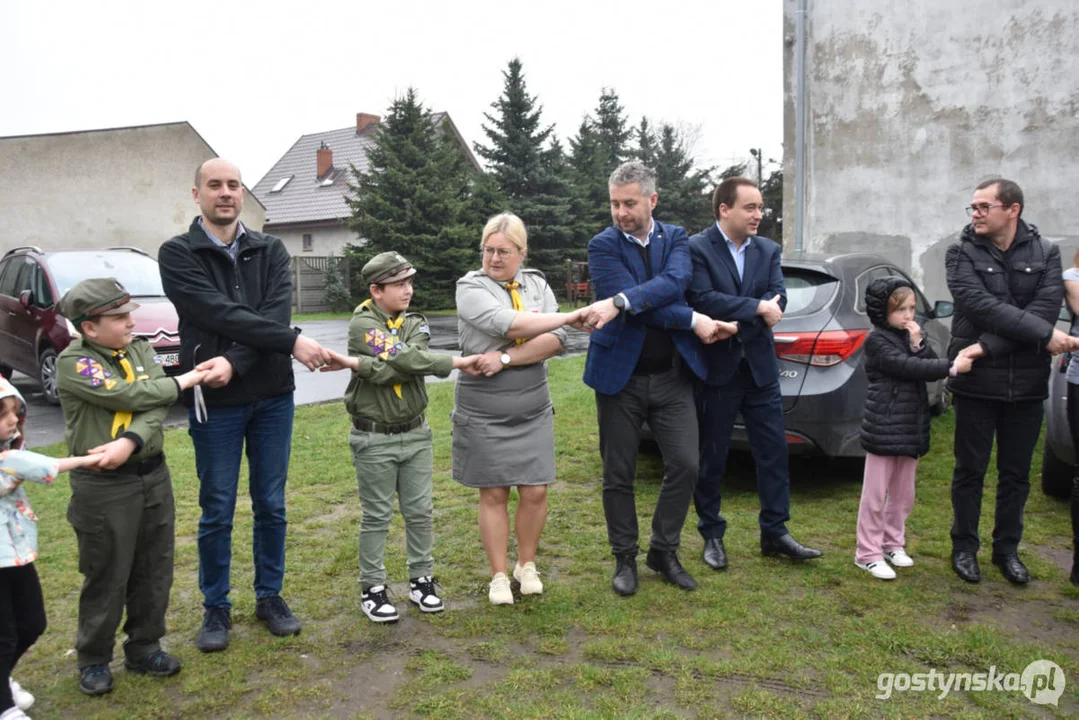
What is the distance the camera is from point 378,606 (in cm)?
389

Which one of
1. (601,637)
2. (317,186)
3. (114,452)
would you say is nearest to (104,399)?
(114,452)

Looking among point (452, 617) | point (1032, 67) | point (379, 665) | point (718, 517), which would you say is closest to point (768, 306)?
point (718, 517)

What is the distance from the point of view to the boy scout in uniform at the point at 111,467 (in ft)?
10.3

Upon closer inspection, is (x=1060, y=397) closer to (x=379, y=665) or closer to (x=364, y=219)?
(x=379, y=665)

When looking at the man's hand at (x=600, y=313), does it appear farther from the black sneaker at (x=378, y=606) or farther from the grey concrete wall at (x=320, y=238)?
the grey concrete wall at (x=320, y=238)

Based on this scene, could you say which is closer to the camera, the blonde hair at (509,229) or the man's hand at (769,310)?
the blonde hair at (509,229)

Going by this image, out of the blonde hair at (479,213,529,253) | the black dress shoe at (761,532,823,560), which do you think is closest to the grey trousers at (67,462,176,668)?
the blonde hair at (479,213,529,253)

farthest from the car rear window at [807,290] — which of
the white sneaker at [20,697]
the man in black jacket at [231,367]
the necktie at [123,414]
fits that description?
the white sneaker at [20,697]

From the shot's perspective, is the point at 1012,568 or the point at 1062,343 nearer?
the point at 1062,343

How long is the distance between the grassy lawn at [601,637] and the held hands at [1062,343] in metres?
1.20

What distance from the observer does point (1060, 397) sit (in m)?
5.26

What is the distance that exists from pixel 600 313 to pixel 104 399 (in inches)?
81.8

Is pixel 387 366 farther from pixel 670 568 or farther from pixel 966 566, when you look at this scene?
pixel 966 566

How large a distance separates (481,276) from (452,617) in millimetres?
1607
